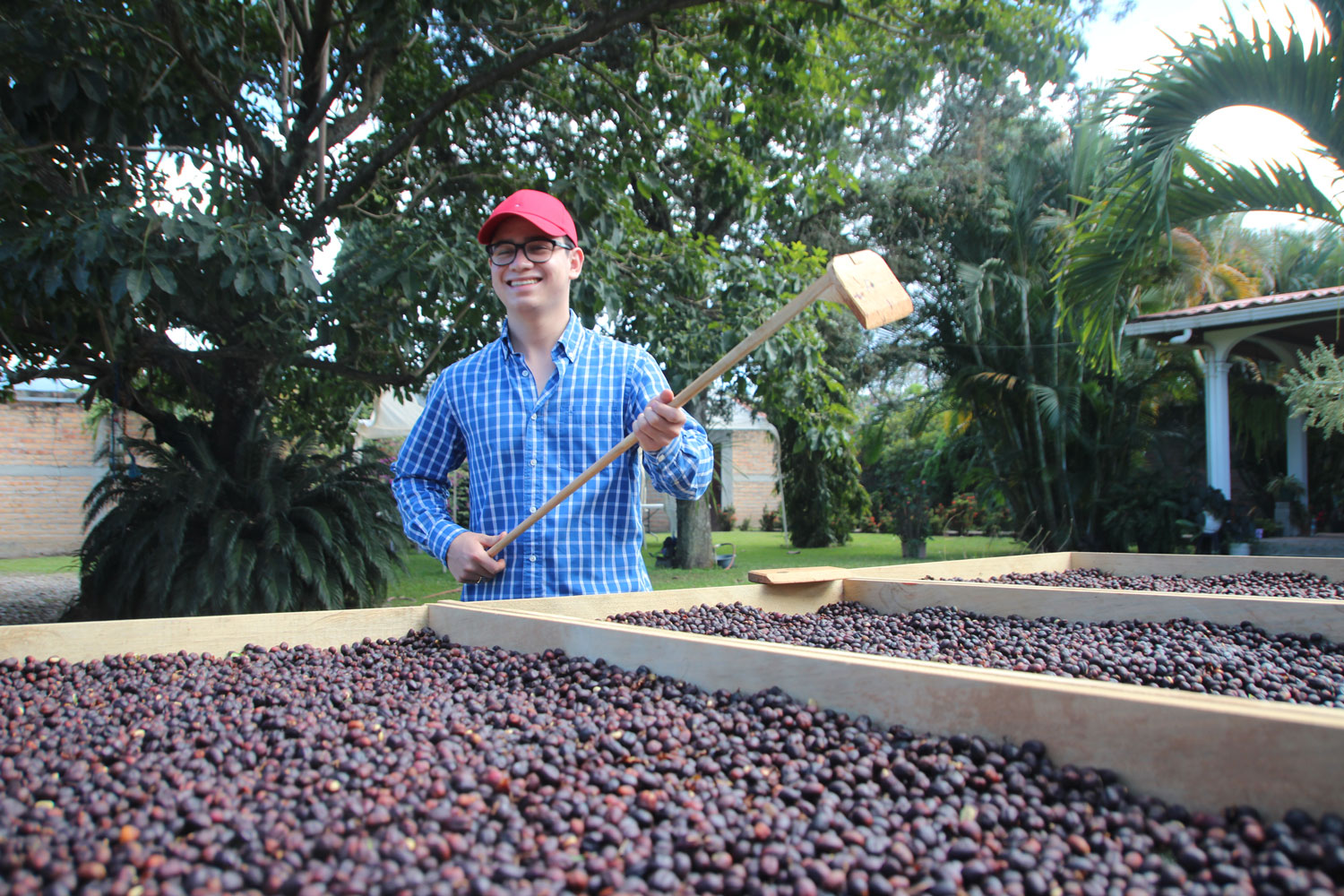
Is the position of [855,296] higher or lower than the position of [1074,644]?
higher

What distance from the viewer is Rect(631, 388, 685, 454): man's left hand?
5.76 ft

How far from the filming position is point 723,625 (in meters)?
2.04

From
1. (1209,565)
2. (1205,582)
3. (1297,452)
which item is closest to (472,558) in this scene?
(1205,582)

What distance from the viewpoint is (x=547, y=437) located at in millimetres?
2197

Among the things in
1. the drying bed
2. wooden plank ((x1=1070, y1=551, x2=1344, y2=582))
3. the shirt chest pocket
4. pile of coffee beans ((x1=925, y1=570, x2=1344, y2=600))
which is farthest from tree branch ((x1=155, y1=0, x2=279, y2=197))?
wooden plank ((x1=1070, y1=551, x2=1344, y2=582))

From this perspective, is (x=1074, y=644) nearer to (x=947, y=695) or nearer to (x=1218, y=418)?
(x=947, y=695)

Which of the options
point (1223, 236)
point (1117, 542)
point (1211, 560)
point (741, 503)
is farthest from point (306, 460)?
point (741, 503)

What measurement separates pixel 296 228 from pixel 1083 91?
36.3 ft

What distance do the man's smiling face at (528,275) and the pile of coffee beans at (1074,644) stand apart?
32.5 inches

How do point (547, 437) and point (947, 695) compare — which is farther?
point (547, 437)

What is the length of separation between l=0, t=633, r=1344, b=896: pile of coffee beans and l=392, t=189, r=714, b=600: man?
805 millimetres

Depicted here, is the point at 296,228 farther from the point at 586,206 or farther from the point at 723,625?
the point at 723,625

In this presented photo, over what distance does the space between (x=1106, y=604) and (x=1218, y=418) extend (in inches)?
320

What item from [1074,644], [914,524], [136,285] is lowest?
[914,524]
